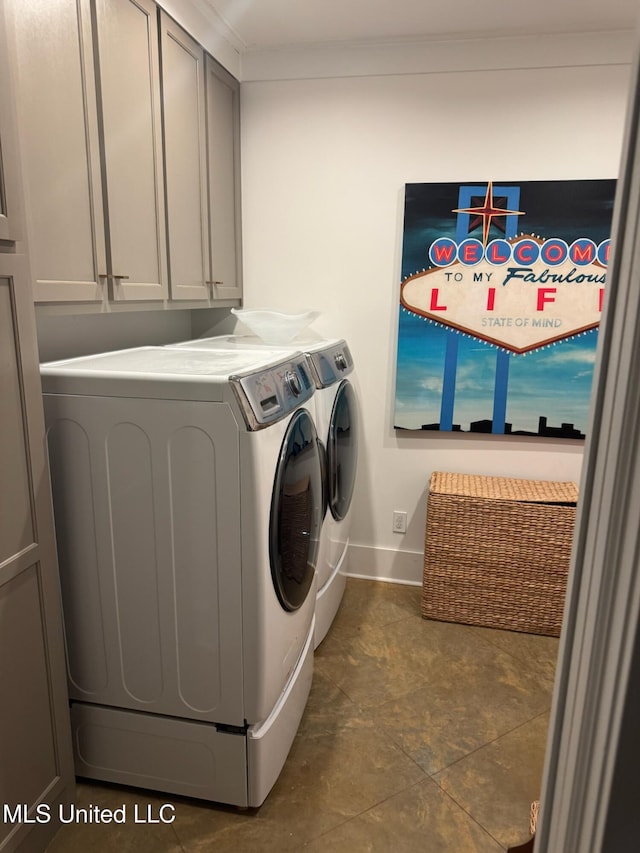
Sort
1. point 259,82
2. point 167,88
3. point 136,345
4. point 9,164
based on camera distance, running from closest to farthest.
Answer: point 9,164 < point 167,88 < point 136,345 < point 259,82

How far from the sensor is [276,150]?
8.86 feet

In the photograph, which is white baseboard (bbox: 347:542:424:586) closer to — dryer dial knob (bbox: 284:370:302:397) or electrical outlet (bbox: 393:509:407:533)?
electrical outlet (bbox: 393:509:407:533)

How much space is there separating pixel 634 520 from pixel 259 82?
2790mm

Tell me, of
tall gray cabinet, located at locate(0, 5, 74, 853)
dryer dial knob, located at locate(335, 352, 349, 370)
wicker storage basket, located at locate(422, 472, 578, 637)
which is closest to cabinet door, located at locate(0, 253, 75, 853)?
tall gray cabinet, located at locate(0, 5, 74, 853)

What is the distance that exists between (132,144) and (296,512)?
1.24m

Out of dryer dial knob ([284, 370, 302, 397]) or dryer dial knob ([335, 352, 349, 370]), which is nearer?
dryer dial knob ([284, 370, 302, 397])

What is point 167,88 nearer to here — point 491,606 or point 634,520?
point 634,520

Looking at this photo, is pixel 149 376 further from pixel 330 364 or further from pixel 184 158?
pixel 184 158

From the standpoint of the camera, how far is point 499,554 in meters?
2.50

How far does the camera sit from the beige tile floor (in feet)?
5.06

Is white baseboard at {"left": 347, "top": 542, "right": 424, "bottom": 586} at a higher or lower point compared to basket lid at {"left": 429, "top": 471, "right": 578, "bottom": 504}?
lower

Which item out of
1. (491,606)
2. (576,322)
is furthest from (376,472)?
(576,322)

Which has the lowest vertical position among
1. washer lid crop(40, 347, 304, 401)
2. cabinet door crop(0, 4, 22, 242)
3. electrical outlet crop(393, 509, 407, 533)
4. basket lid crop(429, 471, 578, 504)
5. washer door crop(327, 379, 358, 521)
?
electrical outlet crop(393, 509, 407, 533)

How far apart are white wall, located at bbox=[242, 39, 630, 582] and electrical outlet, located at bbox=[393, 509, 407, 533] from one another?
0.03 m
